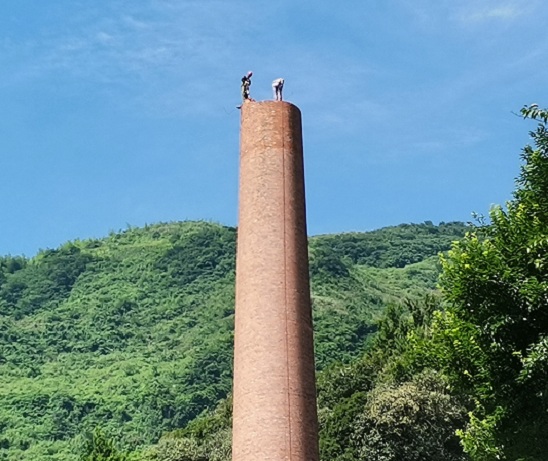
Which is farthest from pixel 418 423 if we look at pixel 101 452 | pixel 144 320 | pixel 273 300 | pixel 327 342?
pixel 144 320

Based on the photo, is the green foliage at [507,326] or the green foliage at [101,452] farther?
the green foliage at [101,452]

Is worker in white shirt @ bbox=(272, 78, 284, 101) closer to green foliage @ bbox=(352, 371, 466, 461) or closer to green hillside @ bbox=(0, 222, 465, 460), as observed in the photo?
green foliage @ bbox=(352, 371, 466, 461)

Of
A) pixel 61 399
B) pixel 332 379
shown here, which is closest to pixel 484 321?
pixel 332 379

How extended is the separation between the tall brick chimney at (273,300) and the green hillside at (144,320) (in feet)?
247

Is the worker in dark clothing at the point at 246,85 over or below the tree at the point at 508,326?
over

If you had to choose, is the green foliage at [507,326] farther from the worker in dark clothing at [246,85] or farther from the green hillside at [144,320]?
the green hillside at [144,320]

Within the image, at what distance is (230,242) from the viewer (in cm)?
17475

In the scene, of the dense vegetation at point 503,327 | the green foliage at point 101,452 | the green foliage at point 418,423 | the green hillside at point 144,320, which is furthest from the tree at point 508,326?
the green hillside at point 144,320

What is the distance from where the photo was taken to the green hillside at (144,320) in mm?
110062

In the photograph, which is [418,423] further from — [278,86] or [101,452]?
[278,86]

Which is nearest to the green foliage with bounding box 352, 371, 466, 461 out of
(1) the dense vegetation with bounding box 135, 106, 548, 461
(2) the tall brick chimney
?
(1) the dense vegetation with bounding box 135, 106, 548, 461

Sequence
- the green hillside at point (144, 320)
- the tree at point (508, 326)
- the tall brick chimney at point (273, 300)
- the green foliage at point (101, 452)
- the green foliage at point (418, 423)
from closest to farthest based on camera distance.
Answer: the tall brick chimney at point (273, 300) → the tree at point (508, 326) → the green foliage at point (418, 423) → the green foliage at point (101, 452) → the green hillside at point (144, 320)

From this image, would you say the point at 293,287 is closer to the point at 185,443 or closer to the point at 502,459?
the point at 502,459

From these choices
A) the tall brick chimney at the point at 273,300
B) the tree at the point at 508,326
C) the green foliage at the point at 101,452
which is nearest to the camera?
the tall brick chimney at the point at 273,300
